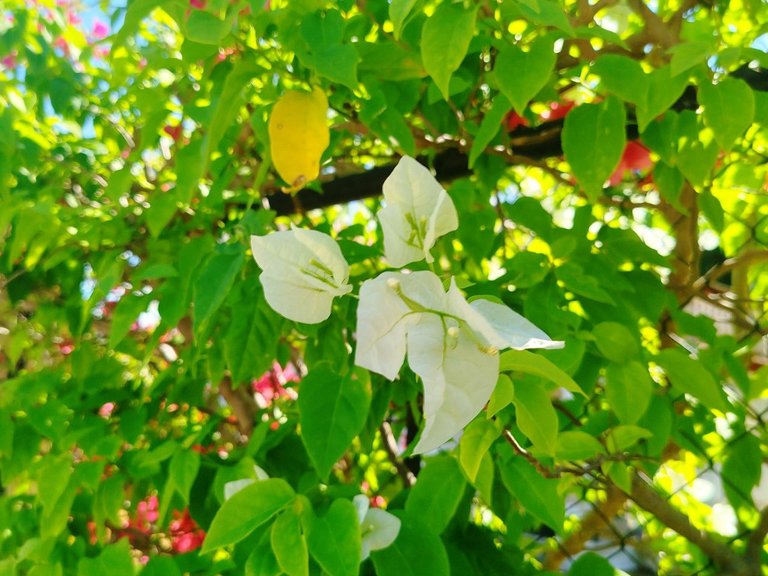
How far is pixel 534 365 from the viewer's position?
0.80 ft

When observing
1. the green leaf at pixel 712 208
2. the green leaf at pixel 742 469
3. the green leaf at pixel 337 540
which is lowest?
the green leaf at pixel 742 469

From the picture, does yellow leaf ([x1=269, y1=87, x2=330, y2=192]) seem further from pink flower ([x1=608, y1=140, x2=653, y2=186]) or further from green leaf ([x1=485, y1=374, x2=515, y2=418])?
pink flower ([x1=608, y1=140, x2=653, y2=186])

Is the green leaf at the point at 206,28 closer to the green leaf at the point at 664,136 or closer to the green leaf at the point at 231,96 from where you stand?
the green leaf at the point at 231,96

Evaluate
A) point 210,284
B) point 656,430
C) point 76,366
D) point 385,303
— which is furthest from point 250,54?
point 76,366

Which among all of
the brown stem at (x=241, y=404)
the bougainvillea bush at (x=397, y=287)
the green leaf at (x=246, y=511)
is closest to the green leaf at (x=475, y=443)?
the bougainvillea bush at (x=397, y=287)

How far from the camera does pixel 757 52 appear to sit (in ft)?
1.38

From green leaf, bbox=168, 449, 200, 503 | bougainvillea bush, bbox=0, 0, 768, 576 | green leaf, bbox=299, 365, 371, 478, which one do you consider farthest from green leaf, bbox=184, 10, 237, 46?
green leaf, bbox=168, 449, 200, 503

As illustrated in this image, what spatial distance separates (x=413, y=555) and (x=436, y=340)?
23cm

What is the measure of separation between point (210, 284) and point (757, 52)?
370mm

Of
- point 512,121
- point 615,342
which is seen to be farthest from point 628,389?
point 512,121

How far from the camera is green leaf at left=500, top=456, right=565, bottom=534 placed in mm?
392

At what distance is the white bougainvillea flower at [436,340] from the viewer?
0.22 m

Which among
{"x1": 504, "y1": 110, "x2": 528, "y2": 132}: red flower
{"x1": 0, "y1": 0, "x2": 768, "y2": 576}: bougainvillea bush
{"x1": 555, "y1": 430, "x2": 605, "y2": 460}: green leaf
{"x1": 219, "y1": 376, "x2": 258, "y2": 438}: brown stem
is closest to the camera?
{"x1": 0, "y1": 0, "x2": 768, "y2": 576}: bougainvillea bush

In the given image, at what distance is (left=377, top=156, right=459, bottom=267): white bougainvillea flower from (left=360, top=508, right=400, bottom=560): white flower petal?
19cm
